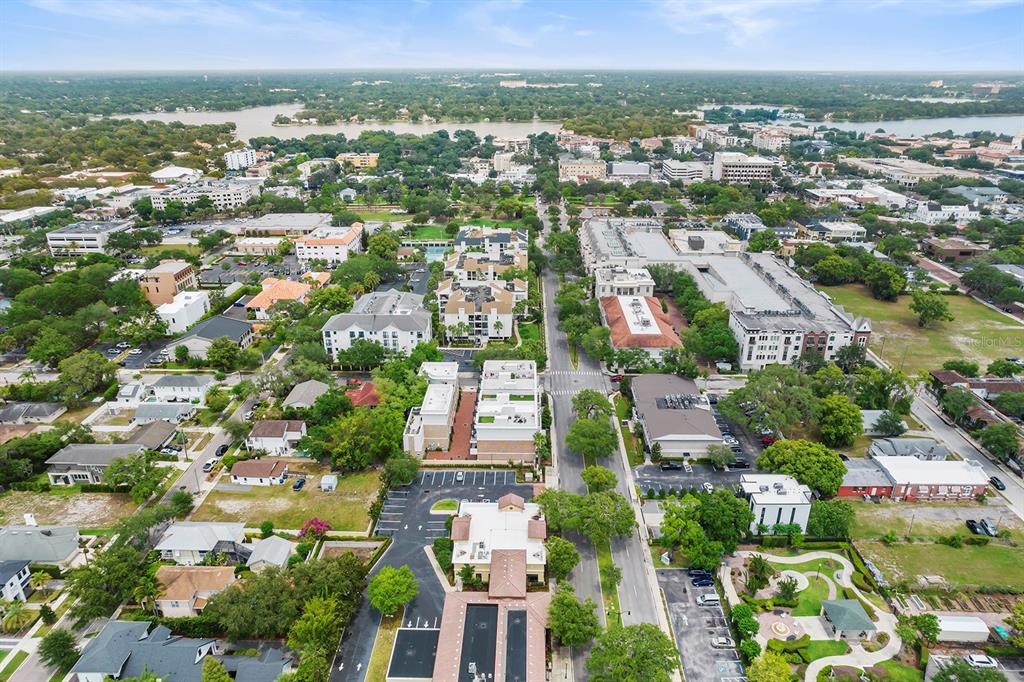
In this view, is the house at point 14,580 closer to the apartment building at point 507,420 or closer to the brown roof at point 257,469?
the brown roof at point 257,469

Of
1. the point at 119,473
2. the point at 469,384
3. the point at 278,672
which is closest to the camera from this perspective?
the point at 278,672

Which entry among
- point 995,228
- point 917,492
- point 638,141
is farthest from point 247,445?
point 638,141

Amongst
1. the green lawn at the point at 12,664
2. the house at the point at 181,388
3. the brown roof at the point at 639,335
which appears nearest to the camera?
the green lawn at the point at 12,664

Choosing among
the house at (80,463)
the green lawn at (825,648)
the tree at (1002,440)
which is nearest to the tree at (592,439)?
the green lawn at (825,648)

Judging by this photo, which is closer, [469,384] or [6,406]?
[6,406]

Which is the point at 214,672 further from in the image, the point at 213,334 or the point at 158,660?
the point at 213,334

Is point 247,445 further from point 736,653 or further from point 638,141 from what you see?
point 638,141
